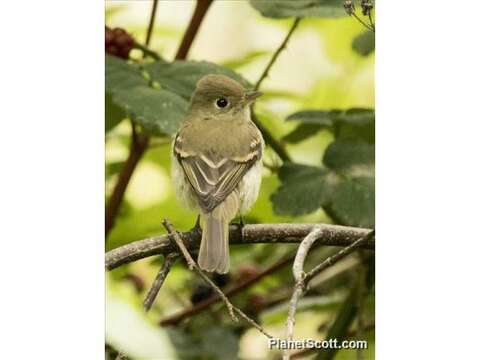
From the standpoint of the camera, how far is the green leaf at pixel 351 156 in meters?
1.95

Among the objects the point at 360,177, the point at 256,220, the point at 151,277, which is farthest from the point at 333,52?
the point at 151,277

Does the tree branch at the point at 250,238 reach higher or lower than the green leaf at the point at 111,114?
lower

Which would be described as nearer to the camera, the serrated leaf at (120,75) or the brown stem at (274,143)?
the serrated leaf at (120,75)

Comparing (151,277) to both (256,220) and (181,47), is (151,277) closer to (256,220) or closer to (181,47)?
(256,220)

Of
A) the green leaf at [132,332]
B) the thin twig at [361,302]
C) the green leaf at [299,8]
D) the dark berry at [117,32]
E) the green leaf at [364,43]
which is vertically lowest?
the thin twig at [361,302]

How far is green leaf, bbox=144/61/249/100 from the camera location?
1.88m

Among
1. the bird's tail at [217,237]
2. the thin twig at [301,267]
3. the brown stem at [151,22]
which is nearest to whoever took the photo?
the thin twig at [301,267]

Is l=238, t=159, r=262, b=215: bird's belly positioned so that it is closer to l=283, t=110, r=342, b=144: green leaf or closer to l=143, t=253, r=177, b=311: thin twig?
l=283, t=110, r=342, b=144: green leaf

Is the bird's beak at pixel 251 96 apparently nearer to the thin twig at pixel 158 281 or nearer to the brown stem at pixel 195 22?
the brown stem at pixel 195 22

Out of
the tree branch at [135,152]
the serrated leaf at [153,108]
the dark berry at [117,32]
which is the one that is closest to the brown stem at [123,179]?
the tree branch at [135,152]

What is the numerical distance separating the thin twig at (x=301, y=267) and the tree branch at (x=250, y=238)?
3cm

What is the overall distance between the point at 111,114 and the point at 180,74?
17cm

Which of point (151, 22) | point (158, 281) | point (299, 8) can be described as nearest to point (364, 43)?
point (299, 8)

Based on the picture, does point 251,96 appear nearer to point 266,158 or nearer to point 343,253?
point 266,158
